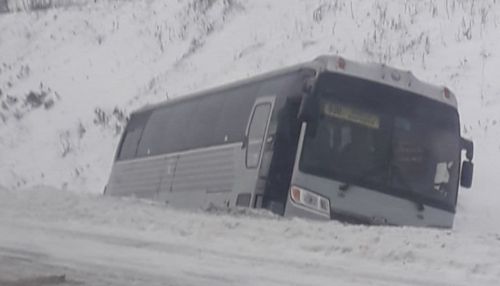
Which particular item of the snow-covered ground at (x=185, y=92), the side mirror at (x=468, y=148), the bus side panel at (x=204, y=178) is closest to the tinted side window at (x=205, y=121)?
the bus side panel at (x=204, y=178)

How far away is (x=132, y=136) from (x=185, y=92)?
953cm

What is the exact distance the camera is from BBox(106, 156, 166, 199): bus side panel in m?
21.2

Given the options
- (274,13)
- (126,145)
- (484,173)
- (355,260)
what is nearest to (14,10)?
(274,13)

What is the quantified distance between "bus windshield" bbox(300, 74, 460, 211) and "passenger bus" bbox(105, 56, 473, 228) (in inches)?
0.5

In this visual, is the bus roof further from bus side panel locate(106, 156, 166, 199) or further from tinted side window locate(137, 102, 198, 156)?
bus side panel locate(106, 156, 166, 199)

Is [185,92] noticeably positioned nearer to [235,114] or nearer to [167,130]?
[167,130]

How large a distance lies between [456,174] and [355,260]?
522 centimetres

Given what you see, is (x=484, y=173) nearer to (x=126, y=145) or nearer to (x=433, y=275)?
(x=126, y=145)

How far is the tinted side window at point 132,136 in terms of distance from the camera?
76.5 ft

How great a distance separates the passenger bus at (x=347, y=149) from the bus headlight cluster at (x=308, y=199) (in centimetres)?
1

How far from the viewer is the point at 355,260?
11977 millimetres

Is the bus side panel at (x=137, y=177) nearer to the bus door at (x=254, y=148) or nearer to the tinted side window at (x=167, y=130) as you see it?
the tinted side window at (x=167, y=130)

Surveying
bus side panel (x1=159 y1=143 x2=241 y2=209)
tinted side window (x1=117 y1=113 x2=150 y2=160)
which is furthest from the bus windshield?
tinted side window (x1=117 y1=113 x2=150 y2=160)

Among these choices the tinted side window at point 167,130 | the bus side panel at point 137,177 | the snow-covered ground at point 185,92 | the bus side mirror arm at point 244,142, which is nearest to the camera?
the snow-covered ground at point 185,92
